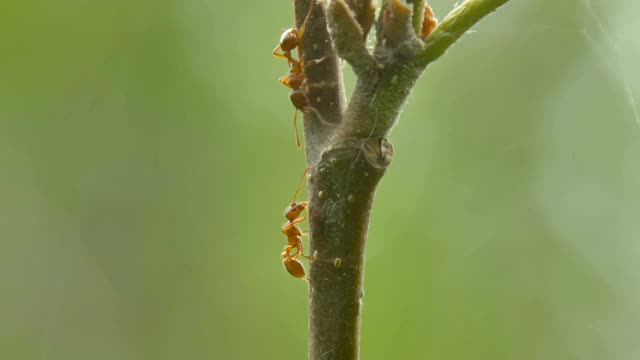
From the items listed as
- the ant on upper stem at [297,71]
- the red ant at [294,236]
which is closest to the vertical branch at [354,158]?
the ant on upper stem at [297,71]

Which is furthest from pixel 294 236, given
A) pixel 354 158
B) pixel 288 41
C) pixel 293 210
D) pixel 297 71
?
pixel 354 158

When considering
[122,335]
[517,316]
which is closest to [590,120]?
[517,316]

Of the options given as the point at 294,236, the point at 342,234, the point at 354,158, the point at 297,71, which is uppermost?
the point at 297,71

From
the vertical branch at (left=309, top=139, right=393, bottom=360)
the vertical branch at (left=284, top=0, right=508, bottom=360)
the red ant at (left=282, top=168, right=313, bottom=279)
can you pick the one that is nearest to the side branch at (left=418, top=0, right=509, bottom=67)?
the vertical branch at (left=284, top=0, right=508, bottom=360)

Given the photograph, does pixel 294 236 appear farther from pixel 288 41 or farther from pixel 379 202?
pixel 379 202

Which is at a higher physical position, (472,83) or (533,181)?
(472,83)

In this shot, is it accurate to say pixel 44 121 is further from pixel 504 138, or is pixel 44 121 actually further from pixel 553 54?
pixel 553 54

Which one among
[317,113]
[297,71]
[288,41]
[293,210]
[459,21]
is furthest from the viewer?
[293,210]

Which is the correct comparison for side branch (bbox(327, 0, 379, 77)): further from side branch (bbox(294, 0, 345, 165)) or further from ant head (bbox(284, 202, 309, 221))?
ant head (bbox(284, 202, 309, 221))
